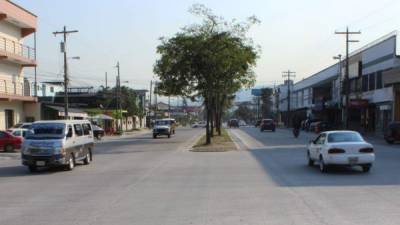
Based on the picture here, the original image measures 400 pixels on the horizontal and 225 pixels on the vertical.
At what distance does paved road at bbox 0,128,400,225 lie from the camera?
1095 cm

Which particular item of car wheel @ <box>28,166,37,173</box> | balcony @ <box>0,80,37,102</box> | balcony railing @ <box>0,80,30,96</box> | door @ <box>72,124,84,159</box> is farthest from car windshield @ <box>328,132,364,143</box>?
balcony railing @ <box>0,80,30,96</box>

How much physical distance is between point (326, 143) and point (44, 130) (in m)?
10.5

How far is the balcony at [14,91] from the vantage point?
2002 inches

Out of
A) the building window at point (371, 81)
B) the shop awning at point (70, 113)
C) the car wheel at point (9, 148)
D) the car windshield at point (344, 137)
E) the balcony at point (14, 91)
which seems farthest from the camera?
the building window at point (371, 81)

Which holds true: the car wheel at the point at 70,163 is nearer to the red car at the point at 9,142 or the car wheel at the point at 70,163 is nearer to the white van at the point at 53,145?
the white van at the point at 53,145

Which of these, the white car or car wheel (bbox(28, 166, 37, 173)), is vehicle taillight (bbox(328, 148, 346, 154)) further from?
car wheel (bbox(28, 166, 37, 173))

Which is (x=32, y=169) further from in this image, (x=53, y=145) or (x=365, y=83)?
(x=365, y=83)

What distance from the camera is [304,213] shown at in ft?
37.0

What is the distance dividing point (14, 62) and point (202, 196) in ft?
144

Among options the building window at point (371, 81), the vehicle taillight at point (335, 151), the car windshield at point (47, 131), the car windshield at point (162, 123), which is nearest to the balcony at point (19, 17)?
the car windshield at point (162, 123)

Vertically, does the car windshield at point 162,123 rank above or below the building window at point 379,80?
below

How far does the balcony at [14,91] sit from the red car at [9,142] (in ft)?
39.0

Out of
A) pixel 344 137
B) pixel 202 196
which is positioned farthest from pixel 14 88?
pixel 202 196

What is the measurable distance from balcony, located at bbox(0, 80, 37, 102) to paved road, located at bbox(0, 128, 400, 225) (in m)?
29.8
